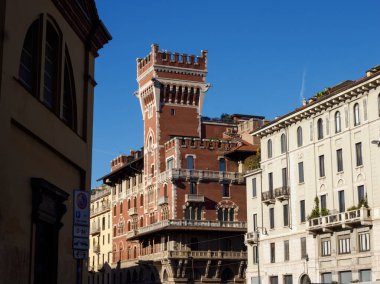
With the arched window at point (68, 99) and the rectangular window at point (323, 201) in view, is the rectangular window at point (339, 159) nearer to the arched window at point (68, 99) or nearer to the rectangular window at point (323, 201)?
A: the rectangular window at point (323, 201)

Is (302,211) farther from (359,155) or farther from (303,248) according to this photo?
(359,155)

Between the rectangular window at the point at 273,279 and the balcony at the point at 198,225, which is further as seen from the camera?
the balcony at the point at 198,225

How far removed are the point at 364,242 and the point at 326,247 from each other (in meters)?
4.59

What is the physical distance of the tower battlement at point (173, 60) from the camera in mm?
82062

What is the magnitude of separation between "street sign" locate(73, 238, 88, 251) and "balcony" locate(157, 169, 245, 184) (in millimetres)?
62349

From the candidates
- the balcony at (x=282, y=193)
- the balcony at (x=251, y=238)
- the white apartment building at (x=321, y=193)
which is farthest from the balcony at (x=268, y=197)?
the balcony at (x=251, y=238)

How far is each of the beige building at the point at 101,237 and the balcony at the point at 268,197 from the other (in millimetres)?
39616

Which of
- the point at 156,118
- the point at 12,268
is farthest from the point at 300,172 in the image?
the point at 12,268

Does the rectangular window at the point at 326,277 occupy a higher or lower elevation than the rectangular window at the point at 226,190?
lower

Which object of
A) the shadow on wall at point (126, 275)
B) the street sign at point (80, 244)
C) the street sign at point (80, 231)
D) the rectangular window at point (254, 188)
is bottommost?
the street sign at point (80, 244)

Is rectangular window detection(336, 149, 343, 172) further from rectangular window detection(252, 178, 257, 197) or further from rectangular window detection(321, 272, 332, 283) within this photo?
rectangular window detection(252, 178, 257, 197)

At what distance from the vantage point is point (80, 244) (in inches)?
525

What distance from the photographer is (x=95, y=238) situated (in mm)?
106312

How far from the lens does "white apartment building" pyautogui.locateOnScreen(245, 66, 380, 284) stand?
48625 mm
